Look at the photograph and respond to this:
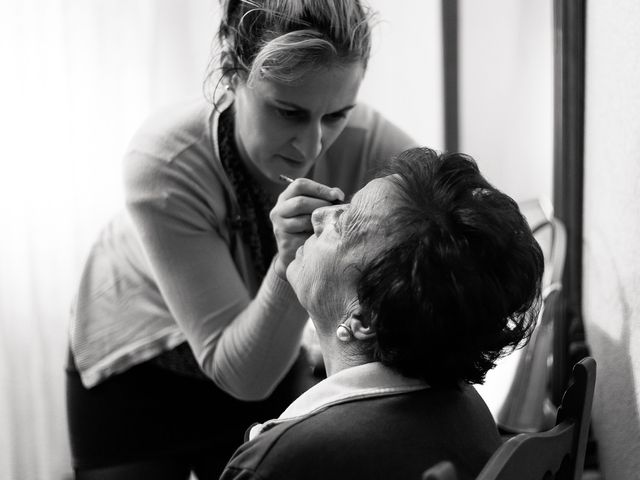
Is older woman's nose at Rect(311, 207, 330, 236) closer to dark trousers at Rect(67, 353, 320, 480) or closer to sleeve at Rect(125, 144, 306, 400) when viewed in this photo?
sleeve at Rect(125, 144, 306, 400)

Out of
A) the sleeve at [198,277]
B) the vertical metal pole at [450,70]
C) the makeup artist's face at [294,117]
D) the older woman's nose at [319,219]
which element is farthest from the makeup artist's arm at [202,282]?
the vertical metal pole at [450,70]

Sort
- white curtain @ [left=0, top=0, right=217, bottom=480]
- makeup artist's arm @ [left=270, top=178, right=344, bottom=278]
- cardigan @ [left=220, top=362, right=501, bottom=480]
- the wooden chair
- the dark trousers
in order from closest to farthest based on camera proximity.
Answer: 1. the wooden chair
2. cardigan @ [left=220, top=362, right=501, bottom=480]
3. makeup artist's arm @ [left=270, top=178, right=344, bottom=278]
4. the dark trousers
5. white curtain @ [left=0, top=0, right=217, bottom=480]

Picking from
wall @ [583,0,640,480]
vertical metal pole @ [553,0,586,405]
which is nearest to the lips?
wall @ [583,0,640,480]

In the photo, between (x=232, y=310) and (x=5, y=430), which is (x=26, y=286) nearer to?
(x=5, y=430)

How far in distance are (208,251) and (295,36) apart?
0.38 metres

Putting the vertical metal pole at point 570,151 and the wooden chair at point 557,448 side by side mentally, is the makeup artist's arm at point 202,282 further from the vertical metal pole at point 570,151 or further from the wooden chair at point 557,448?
the vertical metal pole at point 570,151

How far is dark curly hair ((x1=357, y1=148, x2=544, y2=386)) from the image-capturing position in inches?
34.9

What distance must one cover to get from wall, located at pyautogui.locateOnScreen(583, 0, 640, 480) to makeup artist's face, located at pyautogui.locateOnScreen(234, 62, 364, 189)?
404mm

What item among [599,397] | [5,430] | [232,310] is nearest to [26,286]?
[5,430]

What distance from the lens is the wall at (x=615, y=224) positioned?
1163 millimetres

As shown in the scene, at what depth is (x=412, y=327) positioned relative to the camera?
2.96 feet

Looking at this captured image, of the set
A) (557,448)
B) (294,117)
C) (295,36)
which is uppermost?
(295,36)

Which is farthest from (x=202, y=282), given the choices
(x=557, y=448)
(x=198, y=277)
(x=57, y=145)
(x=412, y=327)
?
(x=57, y=145)

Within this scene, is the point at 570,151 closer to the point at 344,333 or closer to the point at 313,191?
the point at 313,191
